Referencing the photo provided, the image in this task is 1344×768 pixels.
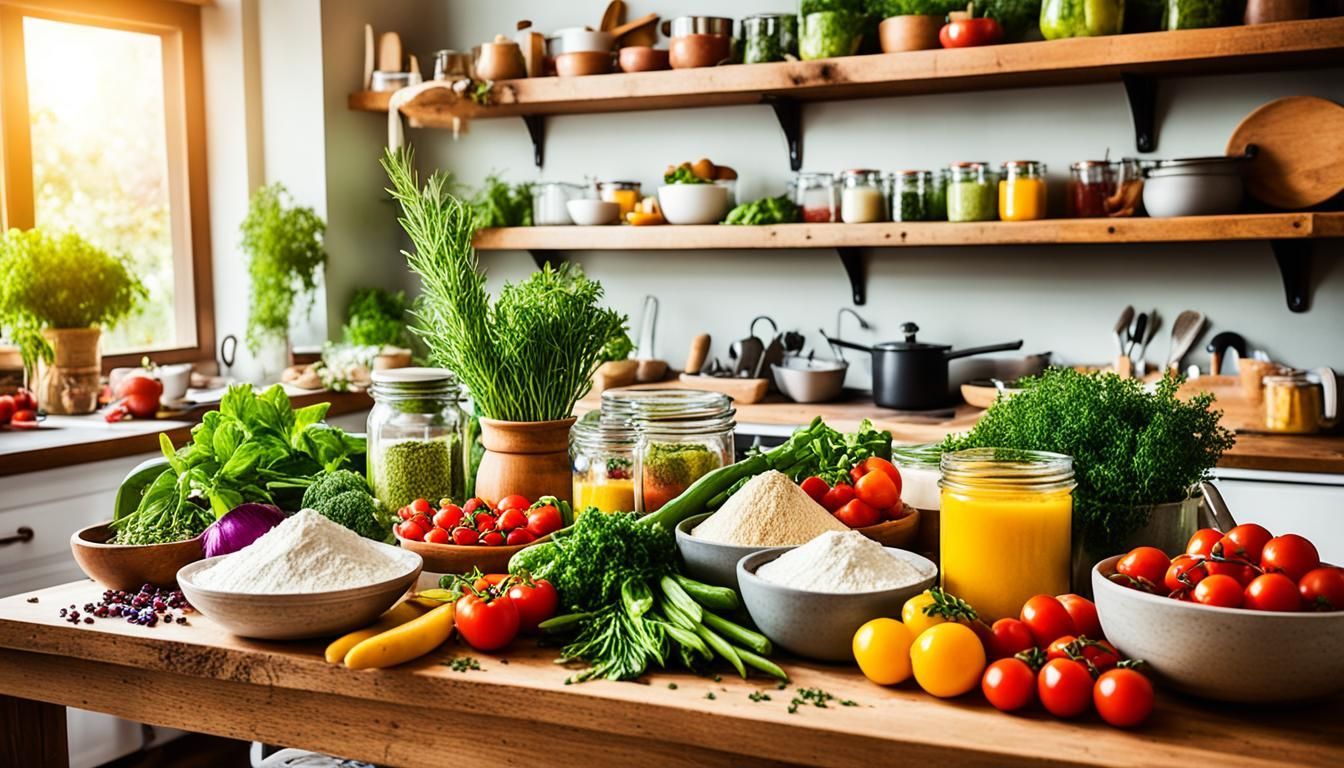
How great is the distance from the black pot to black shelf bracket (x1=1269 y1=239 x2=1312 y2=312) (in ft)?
2.56

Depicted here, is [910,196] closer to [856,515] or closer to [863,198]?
[863,198]

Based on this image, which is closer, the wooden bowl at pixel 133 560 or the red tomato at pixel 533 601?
the red tomato at pixel 533 601

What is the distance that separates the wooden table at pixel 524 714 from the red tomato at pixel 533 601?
3 cm

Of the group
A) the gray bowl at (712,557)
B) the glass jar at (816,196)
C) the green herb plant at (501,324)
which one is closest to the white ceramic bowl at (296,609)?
the gray bowl at (712,557)

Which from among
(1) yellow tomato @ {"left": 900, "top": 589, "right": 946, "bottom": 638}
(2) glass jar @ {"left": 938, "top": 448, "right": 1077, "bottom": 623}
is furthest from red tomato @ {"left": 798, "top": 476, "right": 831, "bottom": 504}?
(1) yellow tomato @ {"left": 900, "top": 589, "right": 946, "bottom": 638}

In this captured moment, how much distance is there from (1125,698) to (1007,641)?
146 mm

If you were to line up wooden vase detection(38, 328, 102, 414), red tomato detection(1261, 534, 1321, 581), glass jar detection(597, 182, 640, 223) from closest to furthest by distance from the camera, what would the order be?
red tomato detection(1261, 534, 1321, 581), wooden vase detection(38, 328, 102, 414), glass jar detection(597, 182, 640, 223)

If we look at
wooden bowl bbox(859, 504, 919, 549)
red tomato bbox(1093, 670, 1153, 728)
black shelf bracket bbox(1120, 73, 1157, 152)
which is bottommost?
red tomato bbox(1093, 670, 1153, 728)

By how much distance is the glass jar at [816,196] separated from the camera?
411 centimetres

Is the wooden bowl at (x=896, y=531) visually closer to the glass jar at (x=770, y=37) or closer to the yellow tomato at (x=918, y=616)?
the yellow tomato at (x=918, y=616)

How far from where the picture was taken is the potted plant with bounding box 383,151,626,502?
73.2 inches

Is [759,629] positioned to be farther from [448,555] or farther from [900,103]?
[900,103]

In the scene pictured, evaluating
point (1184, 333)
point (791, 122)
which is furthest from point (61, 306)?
point (1184, 333)

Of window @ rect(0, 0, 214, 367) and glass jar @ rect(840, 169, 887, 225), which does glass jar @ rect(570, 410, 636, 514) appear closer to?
glass jar @ rect(840, 169, 887, 225)
